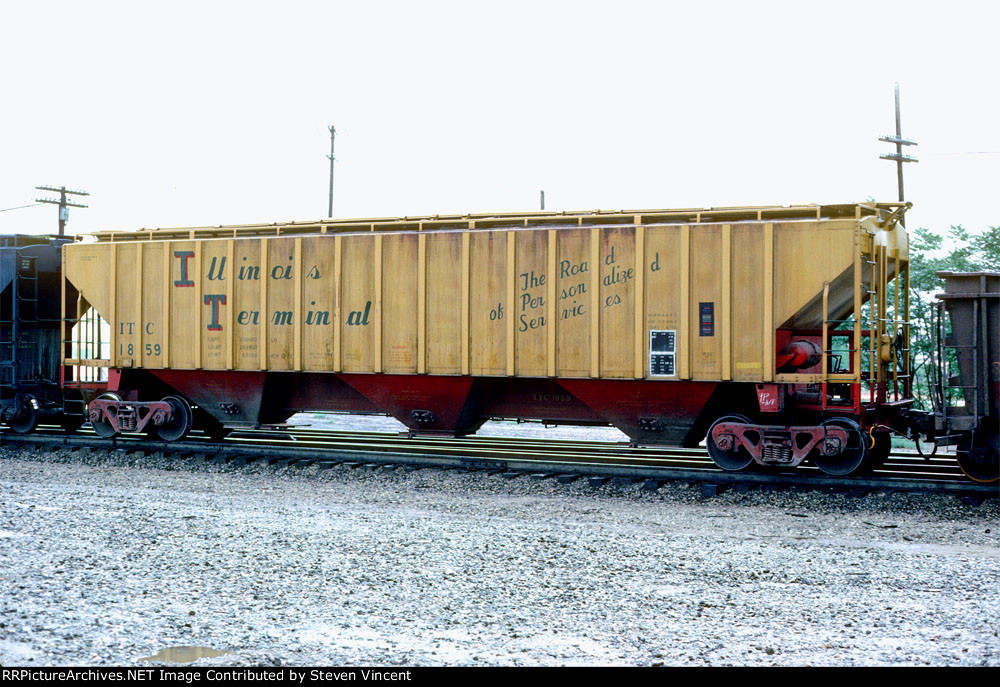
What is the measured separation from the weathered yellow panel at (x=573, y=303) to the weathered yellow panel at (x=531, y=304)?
193mm

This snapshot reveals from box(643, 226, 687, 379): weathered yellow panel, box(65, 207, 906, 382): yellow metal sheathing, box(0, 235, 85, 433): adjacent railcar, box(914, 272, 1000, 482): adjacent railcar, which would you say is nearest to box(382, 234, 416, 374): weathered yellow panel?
box(65, 207, 906, 382): yellow metal sheathing

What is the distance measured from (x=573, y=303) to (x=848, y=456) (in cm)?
382

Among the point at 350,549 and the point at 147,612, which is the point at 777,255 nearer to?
the point at 350,549

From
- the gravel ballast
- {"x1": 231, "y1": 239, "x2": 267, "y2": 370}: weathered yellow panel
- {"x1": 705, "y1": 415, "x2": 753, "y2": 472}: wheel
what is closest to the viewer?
the gravel ballast

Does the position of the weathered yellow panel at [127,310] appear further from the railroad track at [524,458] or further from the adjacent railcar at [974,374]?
the adjacent railcar at [974,374]

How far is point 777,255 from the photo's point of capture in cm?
1039

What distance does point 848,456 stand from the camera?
10445 mm

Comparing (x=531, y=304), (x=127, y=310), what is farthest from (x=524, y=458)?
(x=127, y=310)

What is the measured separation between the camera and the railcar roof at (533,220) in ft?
34.9

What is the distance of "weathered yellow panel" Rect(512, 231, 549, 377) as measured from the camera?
11367 mm

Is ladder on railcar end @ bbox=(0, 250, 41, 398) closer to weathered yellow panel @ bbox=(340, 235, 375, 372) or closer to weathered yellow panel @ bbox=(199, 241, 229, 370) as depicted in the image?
weathered yellow panel @ bbox=(199, 241, 229, 370)

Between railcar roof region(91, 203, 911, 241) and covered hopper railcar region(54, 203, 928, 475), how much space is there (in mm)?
33

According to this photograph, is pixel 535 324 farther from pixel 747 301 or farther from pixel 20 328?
pixel 20 328
